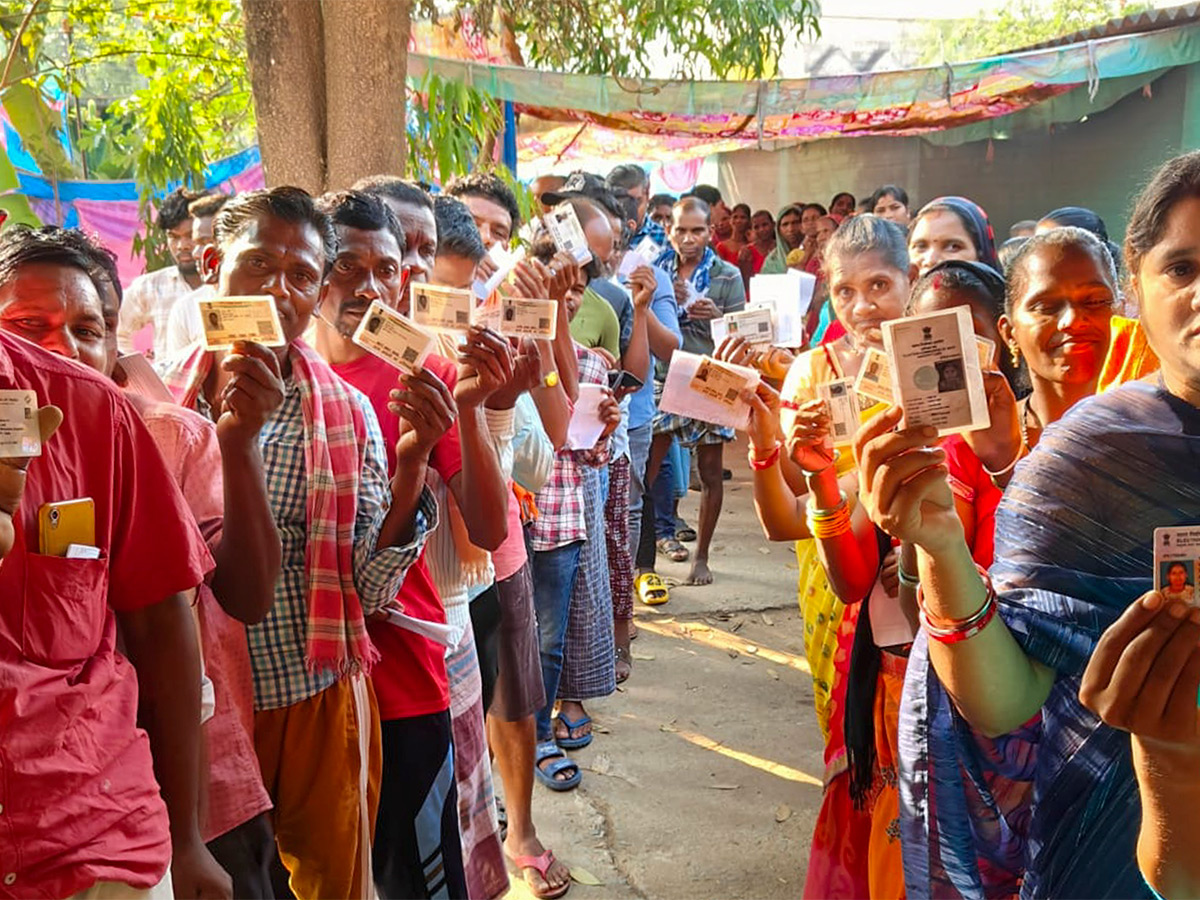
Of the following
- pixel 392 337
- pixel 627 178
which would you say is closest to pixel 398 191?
pixel 392 337

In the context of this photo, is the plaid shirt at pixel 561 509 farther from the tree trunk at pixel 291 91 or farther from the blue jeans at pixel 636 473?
the tree trunk at pixel 291 91

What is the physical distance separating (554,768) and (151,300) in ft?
10.1

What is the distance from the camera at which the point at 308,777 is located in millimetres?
2125

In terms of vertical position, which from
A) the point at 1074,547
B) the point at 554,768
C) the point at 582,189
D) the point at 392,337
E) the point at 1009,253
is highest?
the point at 582,189

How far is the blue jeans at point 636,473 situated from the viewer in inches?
202

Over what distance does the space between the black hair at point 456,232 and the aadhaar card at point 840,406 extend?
164 cm

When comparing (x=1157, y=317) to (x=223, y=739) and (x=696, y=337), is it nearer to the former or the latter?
(x=223, y=739)

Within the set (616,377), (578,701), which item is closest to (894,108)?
(616,377)

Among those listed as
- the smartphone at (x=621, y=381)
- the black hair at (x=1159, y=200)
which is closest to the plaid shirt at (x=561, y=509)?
the smartphone at (x=621, y=381)

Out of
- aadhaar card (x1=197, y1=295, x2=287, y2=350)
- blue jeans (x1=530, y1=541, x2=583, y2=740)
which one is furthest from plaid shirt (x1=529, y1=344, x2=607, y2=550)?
aadhaar card (x1=197, y1=295, x2=287, y2=350)

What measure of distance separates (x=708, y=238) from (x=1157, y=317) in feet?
18.6

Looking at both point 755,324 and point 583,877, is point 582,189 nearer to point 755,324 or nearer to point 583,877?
point 755,324

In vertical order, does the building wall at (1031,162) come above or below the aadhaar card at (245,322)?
above

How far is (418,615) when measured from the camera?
232 centimetres
